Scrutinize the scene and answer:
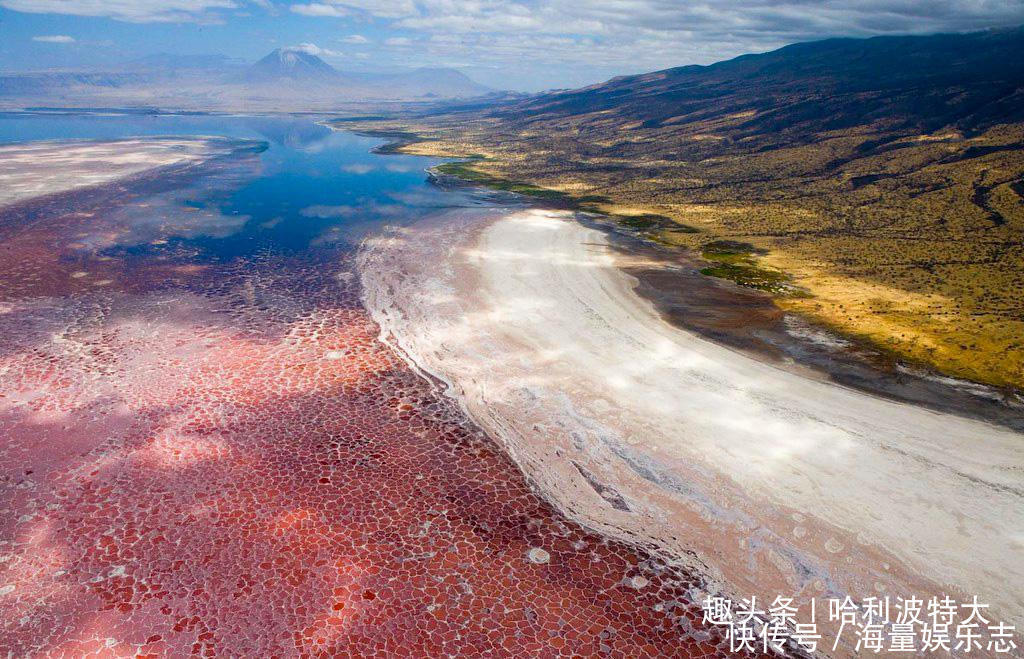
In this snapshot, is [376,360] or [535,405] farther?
[376,360]

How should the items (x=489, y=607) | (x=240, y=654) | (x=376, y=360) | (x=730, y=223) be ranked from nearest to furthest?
(x=240, y=654) → (x=489, y=607) → (x=376, y=360) → (x=730, y=223)

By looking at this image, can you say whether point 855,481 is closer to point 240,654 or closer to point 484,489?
point 484,489

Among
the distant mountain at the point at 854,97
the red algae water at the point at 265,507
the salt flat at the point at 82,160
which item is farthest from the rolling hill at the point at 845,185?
the salt flat at the point at 82,160

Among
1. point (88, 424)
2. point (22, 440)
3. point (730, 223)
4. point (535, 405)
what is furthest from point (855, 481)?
point (730, 223)

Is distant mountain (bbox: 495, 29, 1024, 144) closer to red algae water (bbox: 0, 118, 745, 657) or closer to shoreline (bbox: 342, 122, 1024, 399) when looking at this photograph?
shoreline (bbox: 342, 122, 1024, 399)

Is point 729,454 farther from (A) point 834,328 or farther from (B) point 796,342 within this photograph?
(A) point 834,328

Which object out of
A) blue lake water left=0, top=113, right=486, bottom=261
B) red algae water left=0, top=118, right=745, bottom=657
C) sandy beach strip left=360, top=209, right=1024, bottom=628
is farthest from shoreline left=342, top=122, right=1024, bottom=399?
red algae water left=0, top=118, right=745, bottom=657
